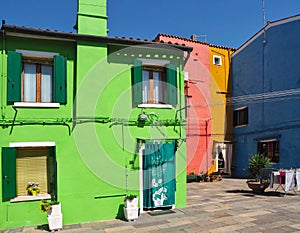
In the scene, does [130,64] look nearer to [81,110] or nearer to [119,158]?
[81,110]

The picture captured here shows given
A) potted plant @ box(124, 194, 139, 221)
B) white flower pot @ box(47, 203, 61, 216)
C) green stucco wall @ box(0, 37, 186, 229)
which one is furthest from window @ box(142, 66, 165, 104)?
white flower pot @ box(47, 203, 61, 216)

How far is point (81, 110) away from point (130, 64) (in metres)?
2.34

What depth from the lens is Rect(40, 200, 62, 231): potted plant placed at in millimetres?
7996

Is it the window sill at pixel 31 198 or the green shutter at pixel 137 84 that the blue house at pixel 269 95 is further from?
the window sill at pixel 31 198

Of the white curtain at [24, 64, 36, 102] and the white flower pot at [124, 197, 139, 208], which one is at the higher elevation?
the white curtain at [24, 64, 36, 102]

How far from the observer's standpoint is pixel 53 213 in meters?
8.04

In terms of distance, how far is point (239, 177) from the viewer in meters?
20.9

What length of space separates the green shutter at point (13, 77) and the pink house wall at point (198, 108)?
1266 cm

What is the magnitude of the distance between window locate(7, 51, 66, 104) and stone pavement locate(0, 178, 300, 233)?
12.8ft

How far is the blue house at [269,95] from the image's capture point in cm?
1742

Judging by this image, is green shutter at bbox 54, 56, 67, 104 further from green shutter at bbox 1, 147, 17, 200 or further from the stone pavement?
the stone pavement

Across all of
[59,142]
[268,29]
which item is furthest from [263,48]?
[59,142]

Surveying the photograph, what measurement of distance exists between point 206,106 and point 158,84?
1087 centimetres

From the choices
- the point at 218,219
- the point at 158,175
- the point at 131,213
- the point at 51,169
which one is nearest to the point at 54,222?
the point at 51,169
